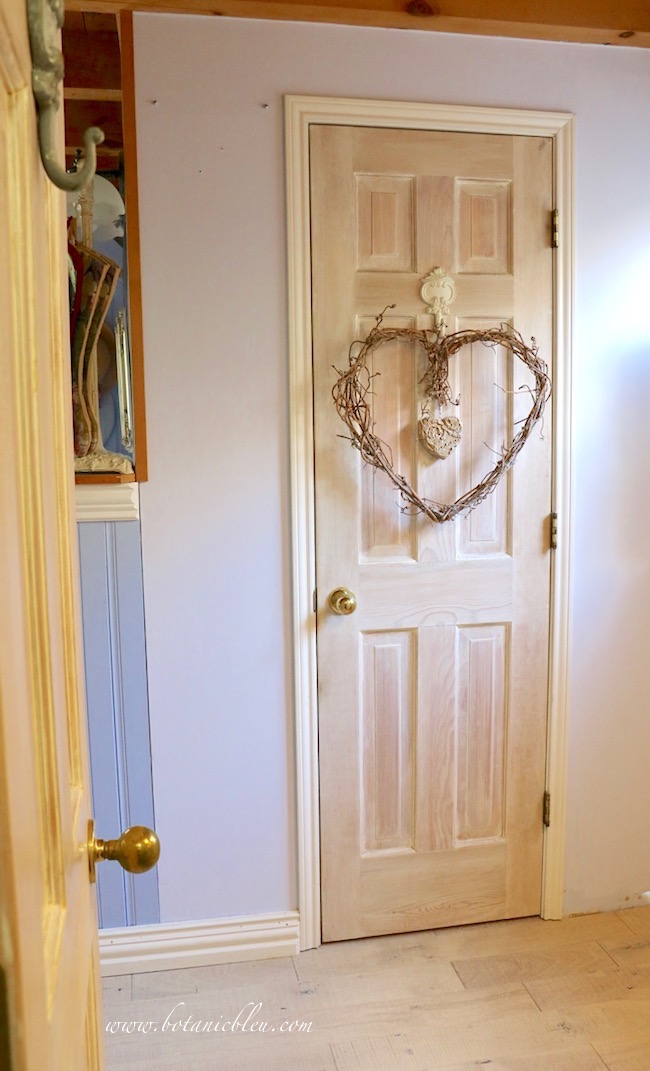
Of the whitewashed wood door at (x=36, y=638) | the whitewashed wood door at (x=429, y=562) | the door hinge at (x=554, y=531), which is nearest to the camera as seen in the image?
the whitewashed wood door at (x=36, y=638)

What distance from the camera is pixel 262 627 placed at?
7.13ft

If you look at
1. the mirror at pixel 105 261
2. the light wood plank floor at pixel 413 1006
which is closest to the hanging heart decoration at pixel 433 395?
the mirror at pixel 105 261

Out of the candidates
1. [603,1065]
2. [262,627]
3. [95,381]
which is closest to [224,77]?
[95,381]

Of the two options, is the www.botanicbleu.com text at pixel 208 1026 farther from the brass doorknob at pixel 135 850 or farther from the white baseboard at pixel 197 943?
the brass doorknob at pixel 135 850

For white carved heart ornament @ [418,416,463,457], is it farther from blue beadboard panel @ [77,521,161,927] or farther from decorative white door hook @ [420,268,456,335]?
blue beadboard panel @ [77,521,161,927]

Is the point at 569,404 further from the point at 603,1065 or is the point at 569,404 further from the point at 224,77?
the point at 603,1065

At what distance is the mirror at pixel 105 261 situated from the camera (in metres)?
1.99

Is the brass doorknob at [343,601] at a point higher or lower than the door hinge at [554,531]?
lower

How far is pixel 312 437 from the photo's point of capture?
83.8 inches

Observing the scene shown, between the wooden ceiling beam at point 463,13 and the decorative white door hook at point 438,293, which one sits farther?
the decorative white door hook at point 438,293

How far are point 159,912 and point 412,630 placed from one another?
1026 mm

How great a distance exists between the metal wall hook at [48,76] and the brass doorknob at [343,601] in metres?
1.65

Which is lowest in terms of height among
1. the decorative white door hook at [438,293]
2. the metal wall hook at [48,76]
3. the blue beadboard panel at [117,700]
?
the blue beadboard panel at [117,700]

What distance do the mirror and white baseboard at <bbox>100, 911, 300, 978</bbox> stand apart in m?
1.22
